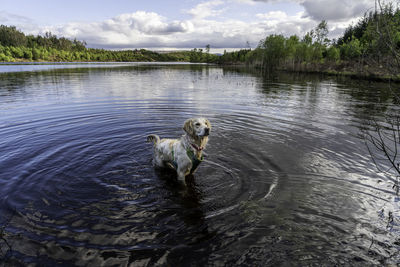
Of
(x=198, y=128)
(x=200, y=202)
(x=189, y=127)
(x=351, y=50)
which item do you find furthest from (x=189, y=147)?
(x=351, y=50)

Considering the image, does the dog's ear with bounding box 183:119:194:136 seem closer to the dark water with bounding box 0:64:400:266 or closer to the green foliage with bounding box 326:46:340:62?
the dark water with bounding box 0:64:400:266

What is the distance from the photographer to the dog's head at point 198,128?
21.5 feet

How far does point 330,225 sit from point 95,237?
6052 mm

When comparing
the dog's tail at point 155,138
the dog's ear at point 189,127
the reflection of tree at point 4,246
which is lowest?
the reflection of tree at point 4,246

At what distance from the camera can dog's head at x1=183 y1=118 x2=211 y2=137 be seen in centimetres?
655

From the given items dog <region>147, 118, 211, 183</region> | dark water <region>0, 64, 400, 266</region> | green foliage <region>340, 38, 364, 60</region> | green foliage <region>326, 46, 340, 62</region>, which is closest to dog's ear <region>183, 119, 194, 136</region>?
dog <region>147, 118, 211, 183</region>

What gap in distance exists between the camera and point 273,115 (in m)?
17.1

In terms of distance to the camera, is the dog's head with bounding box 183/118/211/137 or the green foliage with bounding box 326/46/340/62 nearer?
the dog's head with bounding box 183/118/211/137

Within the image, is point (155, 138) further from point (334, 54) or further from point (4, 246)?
point (334, 54)

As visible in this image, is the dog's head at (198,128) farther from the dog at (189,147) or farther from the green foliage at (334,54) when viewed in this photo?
the green foliage at (334,54)

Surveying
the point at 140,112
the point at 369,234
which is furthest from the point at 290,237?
the point at 140,112

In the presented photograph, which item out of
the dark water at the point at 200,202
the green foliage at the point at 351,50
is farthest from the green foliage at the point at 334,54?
the dark water at the point at 200,202

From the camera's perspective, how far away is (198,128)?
671 centimetres

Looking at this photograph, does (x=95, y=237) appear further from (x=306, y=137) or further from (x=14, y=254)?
(x=306, y=137)
